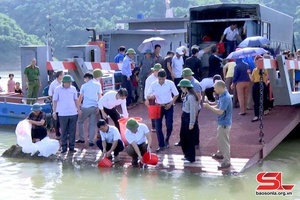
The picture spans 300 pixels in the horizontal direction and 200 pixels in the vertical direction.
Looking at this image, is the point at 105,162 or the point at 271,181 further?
the point at 105,162

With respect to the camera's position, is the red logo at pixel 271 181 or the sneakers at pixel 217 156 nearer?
the red logo at pixel 271 181

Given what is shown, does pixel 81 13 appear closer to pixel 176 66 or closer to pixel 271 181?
pixel 176 66

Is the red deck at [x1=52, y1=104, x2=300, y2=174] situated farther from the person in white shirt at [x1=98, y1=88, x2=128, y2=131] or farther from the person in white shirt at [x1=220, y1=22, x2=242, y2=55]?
the person in white shirt at [x1=220, y1=22, x2=242, y2=55]

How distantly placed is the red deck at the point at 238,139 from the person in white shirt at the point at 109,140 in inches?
13.0

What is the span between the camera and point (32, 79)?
45.9 feet

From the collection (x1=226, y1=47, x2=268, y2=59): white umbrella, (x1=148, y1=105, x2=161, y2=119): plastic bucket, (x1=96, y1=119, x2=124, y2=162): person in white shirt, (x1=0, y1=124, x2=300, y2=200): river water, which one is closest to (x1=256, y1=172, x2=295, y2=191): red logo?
(x1=0, y1=124, x2=300, y2=200): river water

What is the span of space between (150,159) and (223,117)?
1427 mm

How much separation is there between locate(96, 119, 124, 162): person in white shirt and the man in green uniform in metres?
5.28

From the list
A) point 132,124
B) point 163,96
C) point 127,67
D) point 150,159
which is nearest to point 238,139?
point 163,96

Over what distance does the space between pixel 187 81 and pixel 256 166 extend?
202 centimetres

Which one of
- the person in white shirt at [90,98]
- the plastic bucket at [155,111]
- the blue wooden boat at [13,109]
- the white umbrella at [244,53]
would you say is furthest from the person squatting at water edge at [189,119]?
the blue wooden boat at [13,109]

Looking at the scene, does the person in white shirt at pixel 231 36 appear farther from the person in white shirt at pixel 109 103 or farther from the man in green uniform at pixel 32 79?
the person in white shirt at pixel 109 103

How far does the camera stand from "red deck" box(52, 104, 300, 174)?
8.83m

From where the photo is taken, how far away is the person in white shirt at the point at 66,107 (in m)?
9.70
